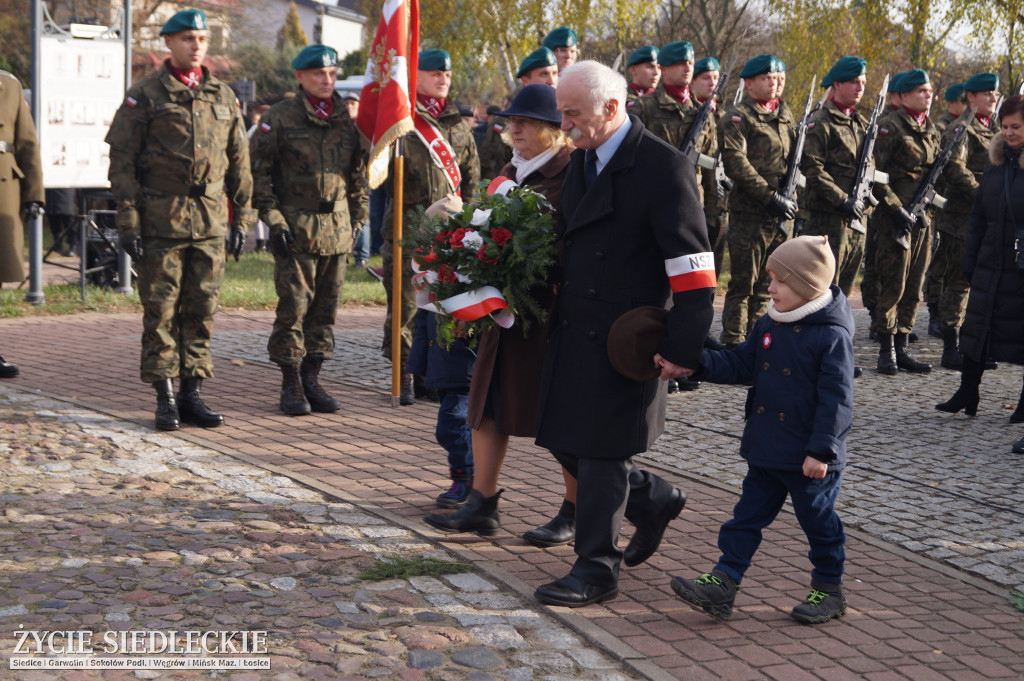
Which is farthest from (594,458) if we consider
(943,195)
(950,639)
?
(943,195)

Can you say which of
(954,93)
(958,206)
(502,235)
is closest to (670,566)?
(502,235)

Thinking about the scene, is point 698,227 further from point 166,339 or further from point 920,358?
point 920,358

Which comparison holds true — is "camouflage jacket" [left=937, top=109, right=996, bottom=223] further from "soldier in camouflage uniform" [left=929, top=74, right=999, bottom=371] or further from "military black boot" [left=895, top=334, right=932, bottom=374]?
"military black boot" [left=895, top=334, right=932, bottom=374]

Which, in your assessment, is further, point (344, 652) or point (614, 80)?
point (614, 80)

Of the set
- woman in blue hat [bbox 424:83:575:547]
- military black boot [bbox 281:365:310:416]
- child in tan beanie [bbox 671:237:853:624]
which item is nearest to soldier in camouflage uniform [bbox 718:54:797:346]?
military black boot [bbox 281:365:310:416]

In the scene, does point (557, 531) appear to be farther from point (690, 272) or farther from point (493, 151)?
point (493, 151)

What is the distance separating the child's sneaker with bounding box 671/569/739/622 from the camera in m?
4.36

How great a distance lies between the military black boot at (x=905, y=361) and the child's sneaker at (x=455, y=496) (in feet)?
19.5

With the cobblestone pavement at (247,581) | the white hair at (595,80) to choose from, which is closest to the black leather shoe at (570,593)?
the cobblestone pavement at (247,581)

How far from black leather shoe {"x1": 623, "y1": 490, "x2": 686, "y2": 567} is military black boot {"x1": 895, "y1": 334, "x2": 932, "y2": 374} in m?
6.10

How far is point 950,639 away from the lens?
14.2 feet

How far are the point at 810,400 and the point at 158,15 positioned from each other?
3475cm

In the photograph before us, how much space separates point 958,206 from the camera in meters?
10.8

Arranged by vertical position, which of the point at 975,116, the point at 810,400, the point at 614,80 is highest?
the point at 975,116
